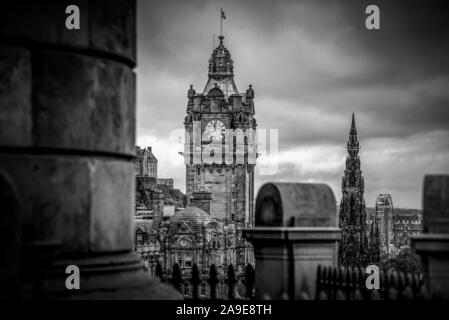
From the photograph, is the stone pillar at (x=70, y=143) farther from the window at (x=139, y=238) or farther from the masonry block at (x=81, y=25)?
the window at (x=139, y=238)

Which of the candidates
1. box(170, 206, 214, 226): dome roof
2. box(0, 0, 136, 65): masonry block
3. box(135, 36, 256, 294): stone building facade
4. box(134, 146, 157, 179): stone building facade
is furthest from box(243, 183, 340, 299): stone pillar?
box(134, 146, 157, 179): stone building facade

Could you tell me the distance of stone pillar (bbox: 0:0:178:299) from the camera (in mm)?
6188

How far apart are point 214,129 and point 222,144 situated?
96.6 inches

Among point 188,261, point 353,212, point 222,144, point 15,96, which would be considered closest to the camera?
point 15,96

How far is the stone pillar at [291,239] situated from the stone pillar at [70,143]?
1.75m

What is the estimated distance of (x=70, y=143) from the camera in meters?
6.48

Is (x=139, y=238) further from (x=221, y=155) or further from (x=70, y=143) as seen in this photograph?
(x=70, y=143)

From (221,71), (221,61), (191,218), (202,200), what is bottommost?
(191,218)

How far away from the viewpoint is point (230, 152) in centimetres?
9000

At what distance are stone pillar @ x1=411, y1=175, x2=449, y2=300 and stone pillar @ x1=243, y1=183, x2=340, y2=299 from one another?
60.0 inches

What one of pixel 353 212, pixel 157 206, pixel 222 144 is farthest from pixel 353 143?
pixel 157 206

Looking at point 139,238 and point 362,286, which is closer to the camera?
point 362,286

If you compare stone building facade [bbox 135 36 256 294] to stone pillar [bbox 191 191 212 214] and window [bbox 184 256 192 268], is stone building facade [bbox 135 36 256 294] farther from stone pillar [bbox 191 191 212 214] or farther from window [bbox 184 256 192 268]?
window [bbox 184 256 192 268]
